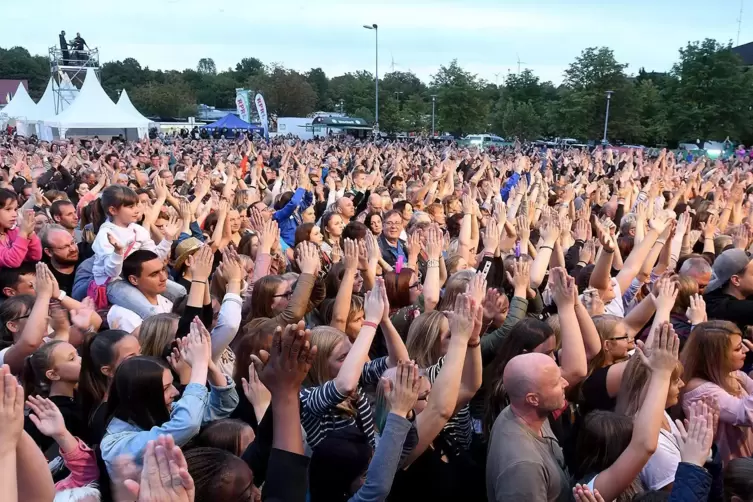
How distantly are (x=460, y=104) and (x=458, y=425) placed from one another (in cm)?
5151

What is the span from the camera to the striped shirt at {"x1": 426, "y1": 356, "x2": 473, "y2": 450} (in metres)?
3.23

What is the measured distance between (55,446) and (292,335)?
159 centimetres

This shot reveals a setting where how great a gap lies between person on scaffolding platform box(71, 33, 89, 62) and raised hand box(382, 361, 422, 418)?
44735 millimetres

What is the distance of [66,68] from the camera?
39.3m

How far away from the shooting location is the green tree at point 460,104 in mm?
52344

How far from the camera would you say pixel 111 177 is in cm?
1095

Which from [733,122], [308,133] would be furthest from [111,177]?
[733,122]

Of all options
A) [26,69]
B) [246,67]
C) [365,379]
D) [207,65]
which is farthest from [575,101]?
[207,65]

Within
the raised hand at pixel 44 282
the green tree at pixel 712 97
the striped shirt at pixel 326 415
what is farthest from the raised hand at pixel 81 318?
the green tree at pixel 712 97

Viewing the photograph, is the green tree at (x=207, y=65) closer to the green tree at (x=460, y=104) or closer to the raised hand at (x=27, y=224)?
the green tree at (x=460, y=104)

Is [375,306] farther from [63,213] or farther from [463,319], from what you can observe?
[63,213]

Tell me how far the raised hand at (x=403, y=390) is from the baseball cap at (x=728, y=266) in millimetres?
3605

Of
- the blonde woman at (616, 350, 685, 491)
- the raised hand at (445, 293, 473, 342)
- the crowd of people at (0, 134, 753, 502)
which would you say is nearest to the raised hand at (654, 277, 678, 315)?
the crowd of people at (0, 134, 753, 502)

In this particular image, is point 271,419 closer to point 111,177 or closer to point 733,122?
point 111,177
